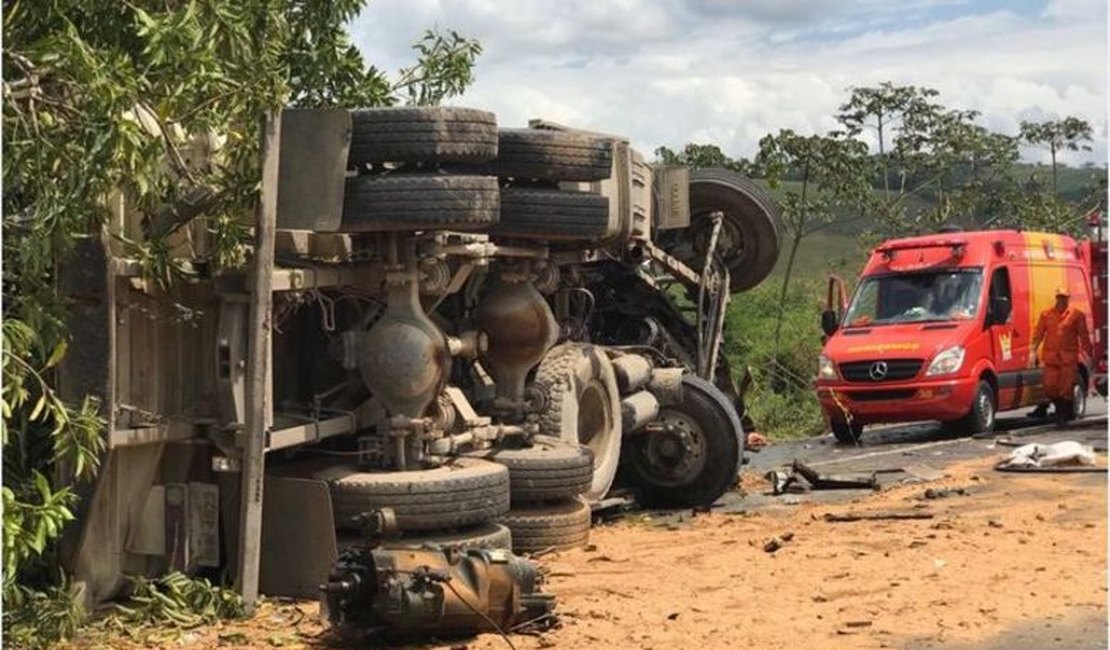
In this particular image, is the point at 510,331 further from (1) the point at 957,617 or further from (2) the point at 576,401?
(1) the point at 957,617

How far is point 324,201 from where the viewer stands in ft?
25.8

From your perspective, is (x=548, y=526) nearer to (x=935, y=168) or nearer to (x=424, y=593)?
(x=424, y=593)

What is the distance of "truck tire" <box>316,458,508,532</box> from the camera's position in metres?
7.91

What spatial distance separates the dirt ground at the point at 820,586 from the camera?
6.98 m

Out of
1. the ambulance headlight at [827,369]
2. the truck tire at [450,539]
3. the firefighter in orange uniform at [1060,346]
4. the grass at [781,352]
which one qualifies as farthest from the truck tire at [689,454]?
the firefighter in orange uniform at [1060,346]

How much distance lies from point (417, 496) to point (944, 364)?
10.3 m

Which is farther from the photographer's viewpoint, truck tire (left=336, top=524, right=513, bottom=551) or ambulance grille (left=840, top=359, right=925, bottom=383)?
ambulance grille (left=840, top=359, right=925, bottom=383)

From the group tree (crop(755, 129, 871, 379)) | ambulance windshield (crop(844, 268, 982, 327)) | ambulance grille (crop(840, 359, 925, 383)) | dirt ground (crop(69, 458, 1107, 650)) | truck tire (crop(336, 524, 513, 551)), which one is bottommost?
dirt ground (crop(69, 458, 1107, 650))

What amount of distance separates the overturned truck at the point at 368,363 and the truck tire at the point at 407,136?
0.04 feet

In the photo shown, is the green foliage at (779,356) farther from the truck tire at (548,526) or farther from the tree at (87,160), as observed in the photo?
the tree at (87,160)

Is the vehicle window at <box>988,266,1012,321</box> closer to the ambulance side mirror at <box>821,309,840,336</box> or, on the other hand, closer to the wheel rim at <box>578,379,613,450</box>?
the ambulance side mirror at <box>821,309,840,336</box>

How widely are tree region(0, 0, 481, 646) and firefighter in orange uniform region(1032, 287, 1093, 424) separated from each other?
1337 centimetres

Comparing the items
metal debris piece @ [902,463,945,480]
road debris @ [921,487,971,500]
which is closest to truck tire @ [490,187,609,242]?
road debris @ [921,487,971,500]

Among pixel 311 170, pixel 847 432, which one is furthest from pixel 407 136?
pixel 847 432
